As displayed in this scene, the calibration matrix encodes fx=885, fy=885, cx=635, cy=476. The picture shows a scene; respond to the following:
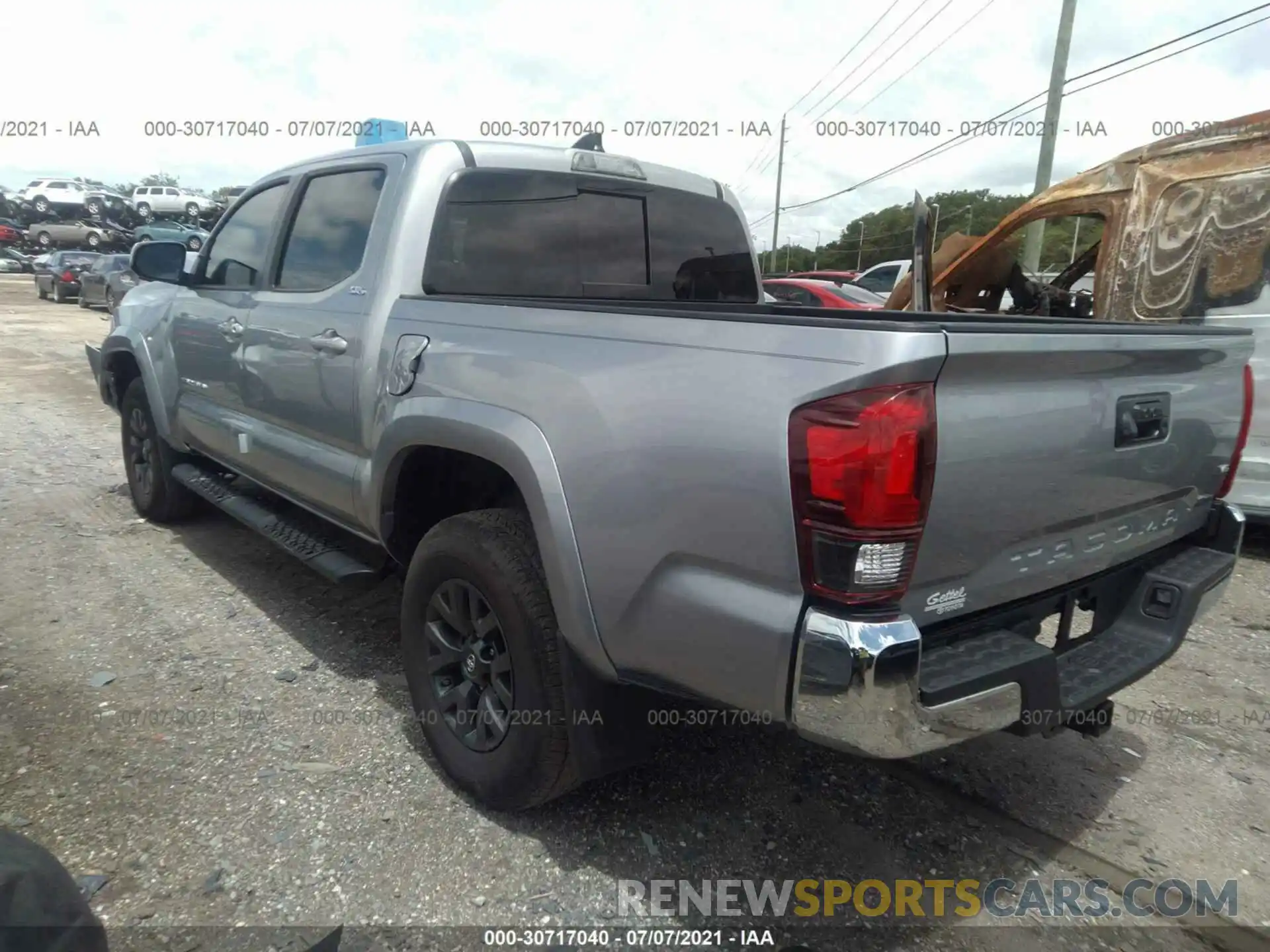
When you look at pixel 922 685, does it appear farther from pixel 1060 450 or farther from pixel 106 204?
pixel 106 204

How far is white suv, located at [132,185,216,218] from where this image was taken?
37.7 metres

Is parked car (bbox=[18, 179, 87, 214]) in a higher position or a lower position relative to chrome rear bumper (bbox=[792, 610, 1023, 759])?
higher

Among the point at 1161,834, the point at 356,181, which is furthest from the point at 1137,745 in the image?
the point at 356,181

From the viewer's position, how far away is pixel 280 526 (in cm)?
380

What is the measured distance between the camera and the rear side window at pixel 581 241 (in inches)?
123

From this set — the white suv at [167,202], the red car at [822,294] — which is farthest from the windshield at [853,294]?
the white suv at [167,202]

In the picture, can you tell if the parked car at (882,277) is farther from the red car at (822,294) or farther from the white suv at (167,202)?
the white suv at (167,202)

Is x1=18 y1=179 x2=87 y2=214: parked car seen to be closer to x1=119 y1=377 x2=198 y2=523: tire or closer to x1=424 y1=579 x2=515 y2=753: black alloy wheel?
x1=119 y1=377 x2=198 y2=523: tire

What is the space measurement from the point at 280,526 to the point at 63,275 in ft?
85.6

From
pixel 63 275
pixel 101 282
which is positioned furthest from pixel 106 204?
pixel 101 282

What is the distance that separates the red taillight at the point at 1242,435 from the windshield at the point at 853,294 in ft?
26.6

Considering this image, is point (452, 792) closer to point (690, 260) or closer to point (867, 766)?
point (867, 766)

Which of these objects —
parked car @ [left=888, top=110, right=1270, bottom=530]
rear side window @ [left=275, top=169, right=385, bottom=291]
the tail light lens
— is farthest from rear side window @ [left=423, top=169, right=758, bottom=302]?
parked car @ [left=888, top=110, right=1270, bottom=530]

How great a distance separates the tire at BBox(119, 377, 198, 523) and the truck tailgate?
4.60 metres
